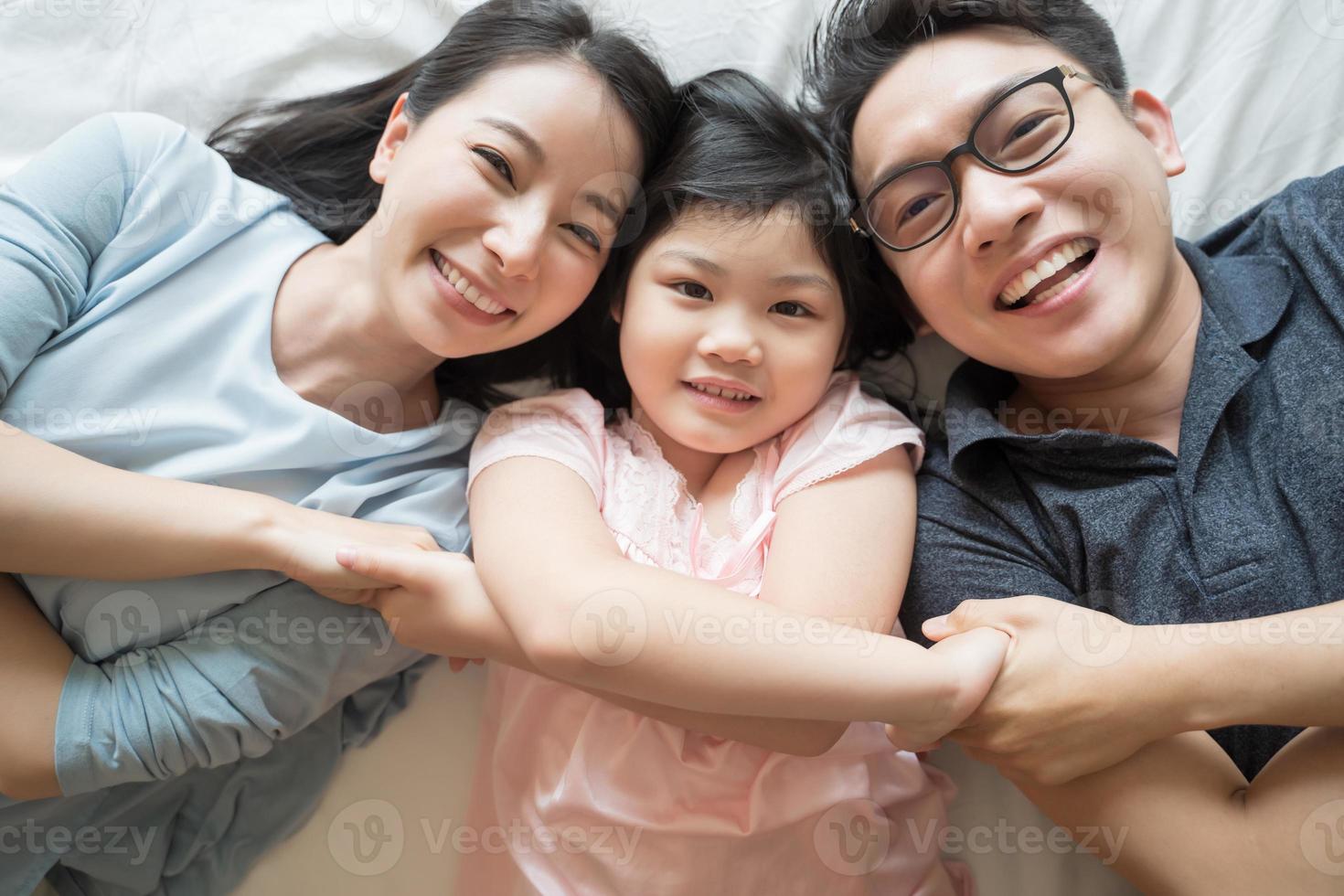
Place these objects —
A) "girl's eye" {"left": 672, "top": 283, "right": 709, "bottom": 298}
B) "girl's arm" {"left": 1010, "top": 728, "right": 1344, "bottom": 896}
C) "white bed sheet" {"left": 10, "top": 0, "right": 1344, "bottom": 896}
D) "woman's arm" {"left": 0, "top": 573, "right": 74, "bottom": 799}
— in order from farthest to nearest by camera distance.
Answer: "white bed sheet" {"left": 10, "top": 0, "right": 1344, "bottom": 896}
"girl's eye" {"left": 672, "top": 283, "right": 709, "bottom": 298}
"woman's arm" {"left": 0, "top": 573, "right": 74, "bottom": 799}
"girl's arm" {"left": 1010, "top": 728, "right": 1344, "bottom": 896}

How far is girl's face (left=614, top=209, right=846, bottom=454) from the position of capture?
1.21 m

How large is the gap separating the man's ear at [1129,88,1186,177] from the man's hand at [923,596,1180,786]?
2.10ft

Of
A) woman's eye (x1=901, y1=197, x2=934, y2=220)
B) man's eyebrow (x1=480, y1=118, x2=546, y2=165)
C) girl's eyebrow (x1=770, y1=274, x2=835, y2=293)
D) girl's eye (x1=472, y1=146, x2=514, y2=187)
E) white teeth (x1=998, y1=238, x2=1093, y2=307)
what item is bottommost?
girl's eyebrow (x1=770, y1=274, x2=835, y2=293)

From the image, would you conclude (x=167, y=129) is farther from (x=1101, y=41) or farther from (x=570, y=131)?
(x=1101, y=41)

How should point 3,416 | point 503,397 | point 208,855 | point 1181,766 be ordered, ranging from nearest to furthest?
1. point 1181,766
2. point 3,416
3. point 208,855
4. point 503,397

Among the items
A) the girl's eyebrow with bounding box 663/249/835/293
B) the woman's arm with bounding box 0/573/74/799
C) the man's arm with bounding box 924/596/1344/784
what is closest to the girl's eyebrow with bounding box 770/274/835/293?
the girl's eyebrow with bounding box 663/249/835/293

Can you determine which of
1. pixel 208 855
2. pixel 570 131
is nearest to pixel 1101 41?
pixel 570 131

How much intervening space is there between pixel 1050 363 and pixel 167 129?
1225 millimetres

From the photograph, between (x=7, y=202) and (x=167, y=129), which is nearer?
(x=7, y=202)

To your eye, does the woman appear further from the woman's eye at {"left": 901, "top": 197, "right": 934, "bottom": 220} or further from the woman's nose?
the woman's eye at {"left": 901, "top": 197, "right": 934, "bottom": 220}

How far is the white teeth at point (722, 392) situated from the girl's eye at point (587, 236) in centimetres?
22

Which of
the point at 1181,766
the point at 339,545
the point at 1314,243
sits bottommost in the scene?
the point at 1181,766

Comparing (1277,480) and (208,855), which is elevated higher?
(1277,480)

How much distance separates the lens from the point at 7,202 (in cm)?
121
